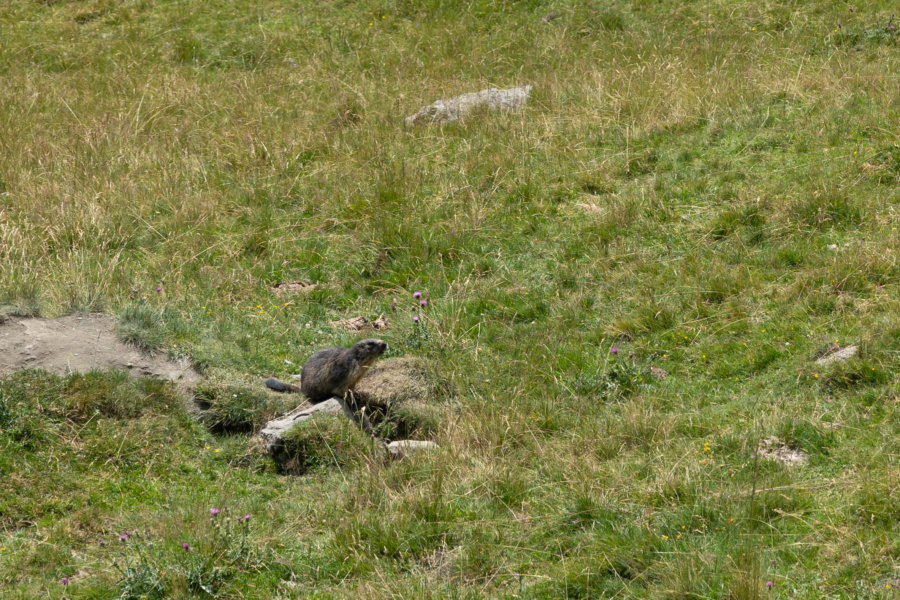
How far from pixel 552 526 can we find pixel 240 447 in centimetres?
266

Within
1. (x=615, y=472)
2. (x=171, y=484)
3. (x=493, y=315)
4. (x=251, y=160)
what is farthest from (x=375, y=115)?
(x=615, y=472)

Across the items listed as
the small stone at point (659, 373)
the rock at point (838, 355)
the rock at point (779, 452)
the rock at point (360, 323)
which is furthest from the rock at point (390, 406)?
the rock at point (838, 355)

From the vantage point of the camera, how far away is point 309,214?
9938 mm

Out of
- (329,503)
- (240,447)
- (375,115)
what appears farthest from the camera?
(375,115)

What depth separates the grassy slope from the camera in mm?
4707

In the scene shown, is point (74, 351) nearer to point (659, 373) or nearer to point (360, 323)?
point (360, 323)

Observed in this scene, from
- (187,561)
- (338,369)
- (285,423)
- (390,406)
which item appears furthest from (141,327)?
(187,561)

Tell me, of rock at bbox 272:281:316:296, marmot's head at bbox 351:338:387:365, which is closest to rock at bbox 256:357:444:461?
marmot's head at bbox 351:338:387:365

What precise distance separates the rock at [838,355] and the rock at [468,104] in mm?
6310

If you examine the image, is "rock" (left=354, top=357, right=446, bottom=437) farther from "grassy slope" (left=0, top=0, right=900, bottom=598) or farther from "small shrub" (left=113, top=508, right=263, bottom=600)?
"small shrub" (left=113, top=508, right=263, bottom=600)

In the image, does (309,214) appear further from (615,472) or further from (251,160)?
(615,472)

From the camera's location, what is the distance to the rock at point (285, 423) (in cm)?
622

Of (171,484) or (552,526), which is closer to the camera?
(552,526)

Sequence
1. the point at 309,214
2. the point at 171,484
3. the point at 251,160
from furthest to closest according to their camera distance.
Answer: the point at 251,160
the point at 309,214
the point at 171,484
